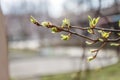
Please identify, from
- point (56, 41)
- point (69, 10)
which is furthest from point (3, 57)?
point (56, 41)

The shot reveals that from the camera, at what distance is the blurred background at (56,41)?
104cm

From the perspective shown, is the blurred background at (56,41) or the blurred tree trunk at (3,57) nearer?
the blurred tree trunk at (3,57)

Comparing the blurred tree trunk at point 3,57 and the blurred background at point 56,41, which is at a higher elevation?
the blurred background at point 56,41

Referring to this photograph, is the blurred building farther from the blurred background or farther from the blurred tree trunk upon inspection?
the blurred tree trunk

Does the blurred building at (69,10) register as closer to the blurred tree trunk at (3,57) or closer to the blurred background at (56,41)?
the blurred background at (56,41)

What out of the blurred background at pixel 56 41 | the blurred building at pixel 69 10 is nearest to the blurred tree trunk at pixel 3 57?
the blurred background at pixel 56 41

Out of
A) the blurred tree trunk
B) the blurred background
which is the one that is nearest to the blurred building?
the blurred background

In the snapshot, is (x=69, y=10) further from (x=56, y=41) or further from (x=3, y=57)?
(x=56, y=41)

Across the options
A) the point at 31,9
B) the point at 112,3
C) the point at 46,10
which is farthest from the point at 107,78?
the point at 112,3

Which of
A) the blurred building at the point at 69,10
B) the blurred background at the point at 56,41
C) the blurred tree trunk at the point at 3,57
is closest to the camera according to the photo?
the blurred tree trunk at the point at 3,57

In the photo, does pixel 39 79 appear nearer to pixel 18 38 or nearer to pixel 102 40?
pixel 18 38

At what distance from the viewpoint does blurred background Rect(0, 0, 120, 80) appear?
3.41 ft

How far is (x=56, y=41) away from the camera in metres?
3.92

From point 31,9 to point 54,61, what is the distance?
3.19 m
